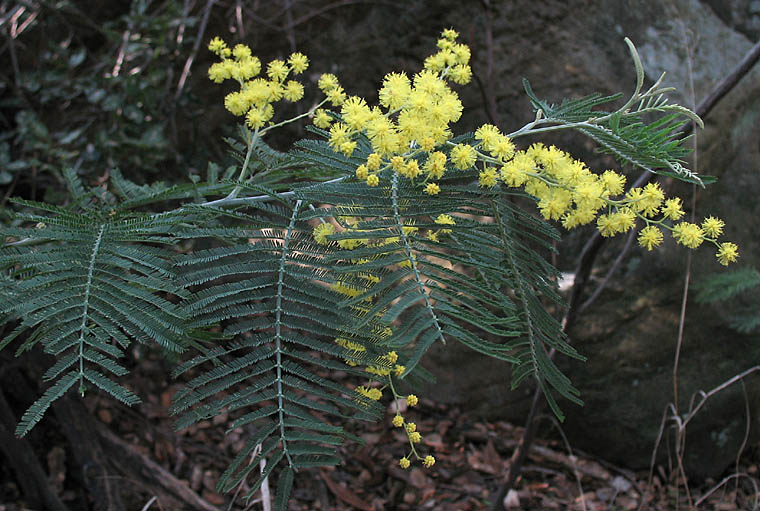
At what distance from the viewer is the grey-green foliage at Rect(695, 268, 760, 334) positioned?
2305 mm

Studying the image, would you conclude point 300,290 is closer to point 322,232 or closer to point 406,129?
point 322,232

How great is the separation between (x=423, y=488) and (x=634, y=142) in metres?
1.94

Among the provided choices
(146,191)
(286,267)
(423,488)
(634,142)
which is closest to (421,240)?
(286,267)

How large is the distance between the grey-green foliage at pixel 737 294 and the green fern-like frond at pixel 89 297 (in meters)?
2.07

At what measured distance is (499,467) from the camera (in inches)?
104

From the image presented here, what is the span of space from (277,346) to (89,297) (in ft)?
0.91

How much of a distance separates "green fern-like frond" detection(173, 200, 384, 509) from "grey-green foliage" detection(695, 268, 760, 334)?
74.7 inches

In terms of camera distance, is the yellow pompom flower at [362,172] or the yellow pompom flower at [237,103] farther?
the yellow pompom flower at [237,103]

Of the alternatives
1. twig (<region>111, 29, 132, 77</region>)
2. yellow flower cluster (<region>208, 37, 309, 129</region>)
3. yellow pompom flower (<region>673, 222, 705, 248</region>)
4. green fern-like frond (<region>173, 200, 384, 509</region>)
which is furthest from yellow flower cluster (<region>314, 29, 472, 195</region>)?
twig (<region>111, 29, 132, 77</region>)

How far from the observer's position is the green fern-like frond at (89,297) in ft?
2.80

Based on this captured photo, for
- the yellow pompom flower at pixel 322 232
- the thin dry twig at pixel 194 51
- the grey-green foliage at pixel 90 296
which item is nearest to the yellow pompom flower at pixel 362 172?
the yellow pompom flower at pixel 322 232

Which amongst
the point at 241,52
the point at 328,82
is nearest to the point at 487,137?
the point at 328,82

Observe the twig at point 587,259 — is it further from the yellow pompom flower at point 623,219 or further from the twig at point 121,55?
the twig at point 121,55

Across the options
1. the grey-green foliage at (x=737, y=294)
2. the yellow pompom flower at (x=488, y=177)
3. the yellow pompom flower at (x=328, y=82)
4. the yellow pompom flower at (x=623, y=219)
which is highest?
the yellow pompom flower at (x=328, y=82)
